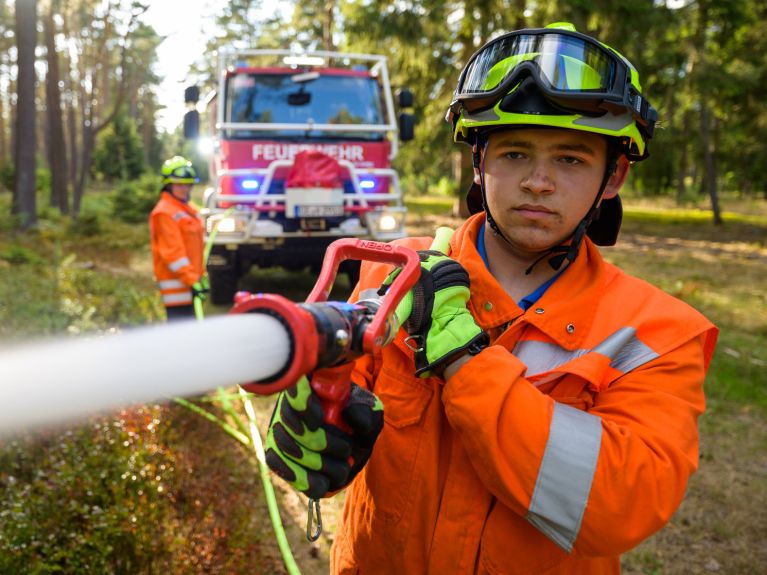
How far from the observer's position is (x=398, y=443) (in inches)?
61.8

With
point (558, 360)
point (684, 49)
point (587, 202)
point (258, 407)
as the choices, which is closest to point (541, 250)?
point (587, 202)

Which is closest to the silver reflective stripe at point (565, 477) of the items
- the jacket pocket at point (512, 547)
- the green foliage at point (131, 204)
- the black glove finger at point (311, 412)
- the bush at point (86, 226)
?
the jacket pocket at point (512, 547)

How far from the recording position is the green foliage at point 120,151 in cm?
3391

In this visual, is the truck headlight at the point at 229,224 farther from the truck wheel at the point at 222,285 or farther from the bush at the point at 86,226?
the bush at the point at 86,226

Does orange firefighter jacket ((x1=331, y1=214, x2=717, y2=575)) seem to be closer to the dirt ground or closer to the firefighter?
the dirt ground

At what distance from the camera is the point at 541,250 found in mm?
1736

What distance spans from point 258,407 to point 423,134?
13.0 meters

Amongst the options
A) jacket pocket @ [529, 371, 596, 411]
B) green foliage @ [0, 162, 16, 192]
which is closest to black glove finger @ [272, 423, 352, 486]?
jacket pocket @ [529, 371, 596, 411]

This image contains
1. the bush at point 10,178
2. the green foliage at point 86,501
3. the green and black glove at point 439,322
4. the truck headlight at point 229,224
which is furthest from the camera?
the bush at point 10,178

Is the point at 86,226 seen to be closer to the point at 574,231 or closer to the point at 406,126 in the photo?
the point at 406,126

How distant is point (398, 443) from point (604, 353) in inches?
22.4

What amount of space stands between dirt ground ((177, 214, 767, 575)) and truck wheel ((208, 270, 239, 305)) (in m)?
3.13

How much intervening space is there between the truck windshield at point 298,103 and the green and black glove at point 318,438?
7223 mm

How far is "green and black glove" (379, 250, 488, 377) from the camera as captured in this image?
4.53ft
